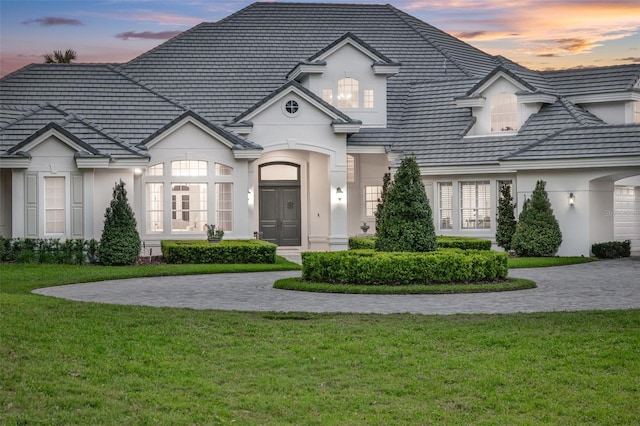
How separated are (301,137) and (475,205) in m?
6.51

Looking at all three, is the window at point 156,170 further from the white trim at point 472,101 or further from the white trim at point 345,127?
the white trim at point 472,101

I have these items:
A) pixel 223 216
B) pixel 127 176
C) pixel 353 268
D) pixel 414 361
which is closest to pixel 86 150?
pixel 127 176

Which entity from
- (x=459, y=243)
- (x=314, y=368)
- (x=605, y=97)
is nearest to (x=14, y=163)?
(x=459, y=243)

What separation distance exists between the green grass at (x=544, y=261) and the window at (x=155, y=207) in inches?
455

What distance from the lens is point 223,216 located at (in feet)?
111

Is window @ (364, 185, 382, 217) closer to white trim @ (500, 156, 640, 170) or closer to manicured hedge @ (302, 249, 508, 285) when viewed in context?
white trim @ (500, 156, 640, 170)

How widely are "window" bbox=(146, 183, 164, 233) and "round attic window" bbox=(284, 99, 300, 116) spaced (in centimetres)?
511

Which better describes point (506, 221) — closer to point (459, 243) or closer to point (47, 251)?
point (459, 243)

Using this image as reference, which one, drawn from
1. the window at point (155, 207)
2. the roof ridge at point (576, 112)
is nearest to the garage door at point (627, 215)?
the roof ridge at point (576, 112)

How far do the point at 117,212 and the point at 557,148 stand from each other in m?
14.1

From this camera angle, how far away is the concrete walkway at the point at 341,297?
18.1m

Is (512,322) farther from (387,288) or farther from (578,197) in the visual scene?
(578,197)

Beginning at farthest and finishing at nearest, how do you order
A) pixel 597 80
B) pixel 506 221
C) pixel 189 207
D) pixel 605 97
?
pixel 597 80 < pixel 605 97 < pixel 189 207 < pixel 506 221

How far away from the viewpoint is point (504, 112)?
3609 cm
